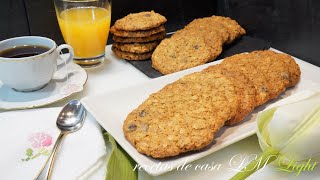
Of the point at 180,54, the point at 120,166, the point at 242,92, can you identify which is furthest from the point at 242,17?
the point at 120,166

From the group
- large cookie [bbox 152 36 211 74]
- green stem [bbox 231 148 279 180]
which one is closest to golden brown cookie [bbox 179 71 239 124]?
green stem [bbox 231 148 279 180]

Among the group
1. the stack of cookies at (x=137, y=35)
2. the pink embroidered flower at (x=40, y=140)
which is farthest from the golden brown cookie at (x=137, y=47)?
the pink embroidered flower at (x=40, y=140)

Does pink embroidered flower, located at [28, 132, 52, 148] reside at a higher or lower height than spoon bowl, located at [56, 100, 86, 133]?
lower

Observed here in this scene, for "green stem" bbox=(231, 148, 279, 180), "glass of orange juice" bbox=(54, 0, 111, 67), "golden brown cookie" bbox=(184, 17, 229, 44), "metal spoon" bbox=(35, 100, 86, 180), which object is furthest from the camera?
"golden brown cookie" bbox=(184, 17, 229, 44)

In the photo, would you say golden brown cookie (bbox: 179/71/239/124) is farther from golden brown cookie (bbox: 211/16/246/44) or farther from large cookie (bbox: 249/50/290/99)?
golden brown cookie (bbox: 211/16/246/44)

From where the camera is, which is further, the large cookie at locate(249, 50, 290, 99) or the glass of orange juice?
the glass of orange juice

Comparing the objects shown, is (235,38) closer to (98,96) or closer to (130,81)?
(130,81)
